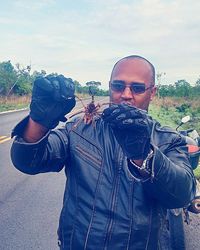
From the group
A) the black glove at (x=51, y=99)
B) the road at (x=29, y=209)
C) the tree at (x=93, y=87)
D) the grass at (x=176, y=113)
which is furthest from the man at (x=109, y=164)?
the grass at (x=176, y=113)

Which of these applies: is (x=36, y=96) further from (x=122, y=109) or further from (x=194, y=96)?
(x=194, y=96)

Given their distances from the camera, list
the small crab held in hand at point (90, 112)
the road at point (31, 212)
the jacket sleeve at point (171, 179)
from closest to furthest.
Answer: the jacket sleeve at point (171, 179) → the small crab held in hand at point (90, 112) → the road at point (31, 212)

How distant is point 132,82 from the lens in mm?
2340

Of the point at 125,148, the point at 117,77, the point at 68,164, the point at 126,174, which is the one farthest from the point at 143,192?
the point at 117,77

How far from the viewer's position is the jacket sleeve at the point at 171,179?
1.90 m

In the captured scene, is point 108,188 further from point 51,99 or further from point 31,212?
point 31,212

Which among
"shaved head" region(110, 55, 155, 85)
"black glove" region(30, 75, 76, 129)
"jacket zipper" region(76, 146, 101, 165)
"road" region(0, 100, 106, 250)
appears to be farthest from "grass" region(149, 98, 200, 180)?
"black glove" region(30, 75, 76, 129)

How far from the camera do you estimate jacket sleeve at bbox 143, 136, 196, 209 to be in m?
1.90

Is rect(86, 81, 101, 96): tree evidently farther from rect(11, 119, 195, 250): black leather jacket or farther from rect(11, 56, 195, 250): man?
rect(11, 119, 195, 250): black leather jacket

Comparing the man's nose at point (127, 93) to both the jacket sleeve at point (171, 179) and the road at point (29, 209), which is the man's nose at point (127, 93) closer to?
the jacket sleeve at point (171, 179)

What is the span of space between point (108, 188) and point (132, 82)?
671 mm

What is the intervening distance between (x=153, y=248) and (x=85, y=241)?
0.39 meters

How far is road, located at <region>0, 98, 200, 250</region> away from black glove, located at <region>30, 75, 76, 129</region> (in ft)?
6.43

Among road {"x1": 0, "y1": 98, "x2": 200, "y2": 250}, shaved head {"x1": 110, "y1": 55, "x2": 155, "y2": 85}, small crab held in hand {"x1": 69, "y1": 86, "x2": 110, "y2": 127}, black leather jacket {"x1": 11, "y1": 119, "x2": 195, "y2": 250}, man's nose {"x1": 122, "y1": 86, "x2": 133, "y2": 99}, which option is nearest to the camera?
black leather jacket {"x1": 11, "y1": 119, "x2": 195, "y2": 250}
